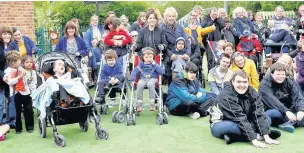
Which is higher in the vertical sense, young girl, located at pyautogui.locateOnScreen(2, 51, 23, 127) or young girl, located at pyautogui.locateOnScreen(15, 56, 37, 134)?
→ young girl, located at pyautogui.locateOnScreen(2, 51, 23, 127)

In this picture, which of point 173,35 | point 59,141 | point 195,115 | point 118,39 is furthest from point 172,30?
point 59,141

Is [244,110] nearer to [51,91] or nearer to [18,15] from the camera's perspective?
[51,91]

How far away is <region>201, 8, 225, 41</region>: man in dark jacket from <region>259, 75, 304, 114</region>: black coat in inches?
145

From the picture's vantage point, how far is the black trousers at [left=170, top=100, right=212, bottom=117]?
7668 mm

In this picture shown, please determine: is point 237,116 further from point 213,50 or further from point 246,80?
point 213,50

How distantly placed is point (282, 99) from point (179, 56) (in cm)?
213

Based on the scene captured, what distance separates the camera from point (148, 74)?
24.8 ft

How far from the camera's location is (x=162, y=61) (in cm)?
858

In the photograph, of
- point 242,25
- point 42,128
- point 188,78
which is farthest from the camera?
point 242,25

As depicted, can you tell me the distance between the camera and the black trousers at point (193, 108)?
767cm

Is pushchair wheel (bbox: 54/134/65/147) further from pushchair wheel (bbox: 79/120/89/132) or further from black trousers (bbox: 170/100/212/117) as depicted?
black trousers (bbox: 170/100/212/117)

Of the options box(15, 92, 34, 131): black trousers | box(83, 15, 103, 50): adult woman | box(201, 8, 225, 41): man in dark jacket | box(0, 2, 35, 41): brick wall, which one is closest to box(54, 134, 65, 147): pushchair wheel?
box(15, 92, 34, 131): black trousers

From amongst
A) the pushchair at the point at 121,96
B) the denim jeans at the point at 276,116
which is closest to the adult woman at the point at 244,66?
the denim jeans at the point at 276,116

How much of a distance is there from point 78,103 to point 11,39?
200 centimetres
